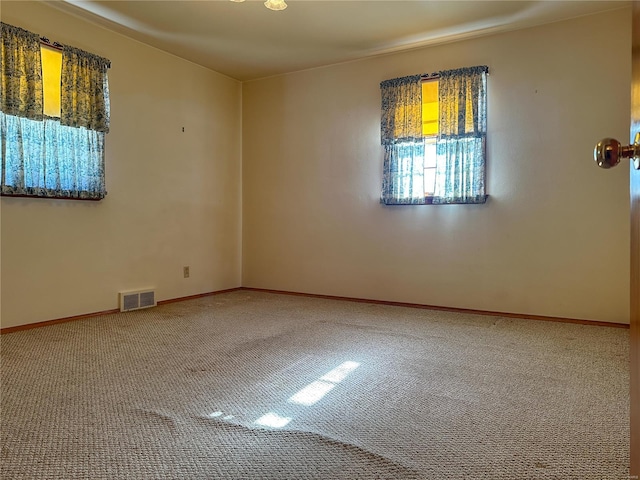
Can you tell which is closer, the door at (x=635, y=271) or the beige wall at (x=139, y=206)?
the door at (x=635, y=271)

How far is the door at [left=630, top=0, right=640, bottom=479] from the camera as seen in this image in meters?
0.74

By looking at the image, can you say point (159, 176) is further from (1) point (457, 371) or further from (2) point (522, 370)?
(2) point (522, 370)

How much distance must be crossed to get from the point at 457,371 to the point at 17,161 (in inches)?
130

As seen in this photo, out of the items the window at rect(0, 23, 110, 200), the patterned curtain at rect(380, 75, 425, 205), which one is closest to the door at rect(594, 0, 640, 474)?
the patterned curtain at rect(380, 75, 425, 205)

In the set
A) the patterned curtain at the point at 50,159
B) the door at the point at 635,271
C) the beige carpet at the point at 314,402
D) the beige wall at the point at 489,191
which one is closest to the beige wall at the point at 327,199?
the beige wall at the point at 489,191

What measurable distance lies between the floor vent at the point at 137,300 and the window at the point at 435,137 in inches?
97.4

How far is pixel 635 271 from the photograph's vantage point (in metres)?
0.77

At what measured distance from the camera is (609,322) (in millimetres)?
3287

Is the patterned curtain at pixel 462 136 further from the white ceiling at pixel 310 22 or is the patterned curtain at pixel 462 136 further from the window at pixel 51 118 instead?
the window at pixel 51 118

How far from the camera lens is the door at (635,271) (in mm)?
739

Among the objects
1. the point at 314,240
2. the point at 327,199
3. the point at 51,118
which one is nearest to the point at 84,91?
the point at 51,118

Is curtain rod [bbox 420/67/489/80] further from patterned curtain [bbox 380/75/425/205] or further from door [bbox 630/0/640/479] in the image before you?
door [bbox 630/0/640/479]

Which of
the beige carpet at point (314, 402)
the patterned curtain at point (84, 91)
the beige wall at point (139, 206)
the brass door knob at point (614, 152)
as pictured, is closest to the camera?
the brass door knob at point (614, 152)

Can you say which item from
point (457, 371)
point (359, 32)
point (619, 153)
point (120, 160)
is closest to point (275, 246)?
point (120, 160)
